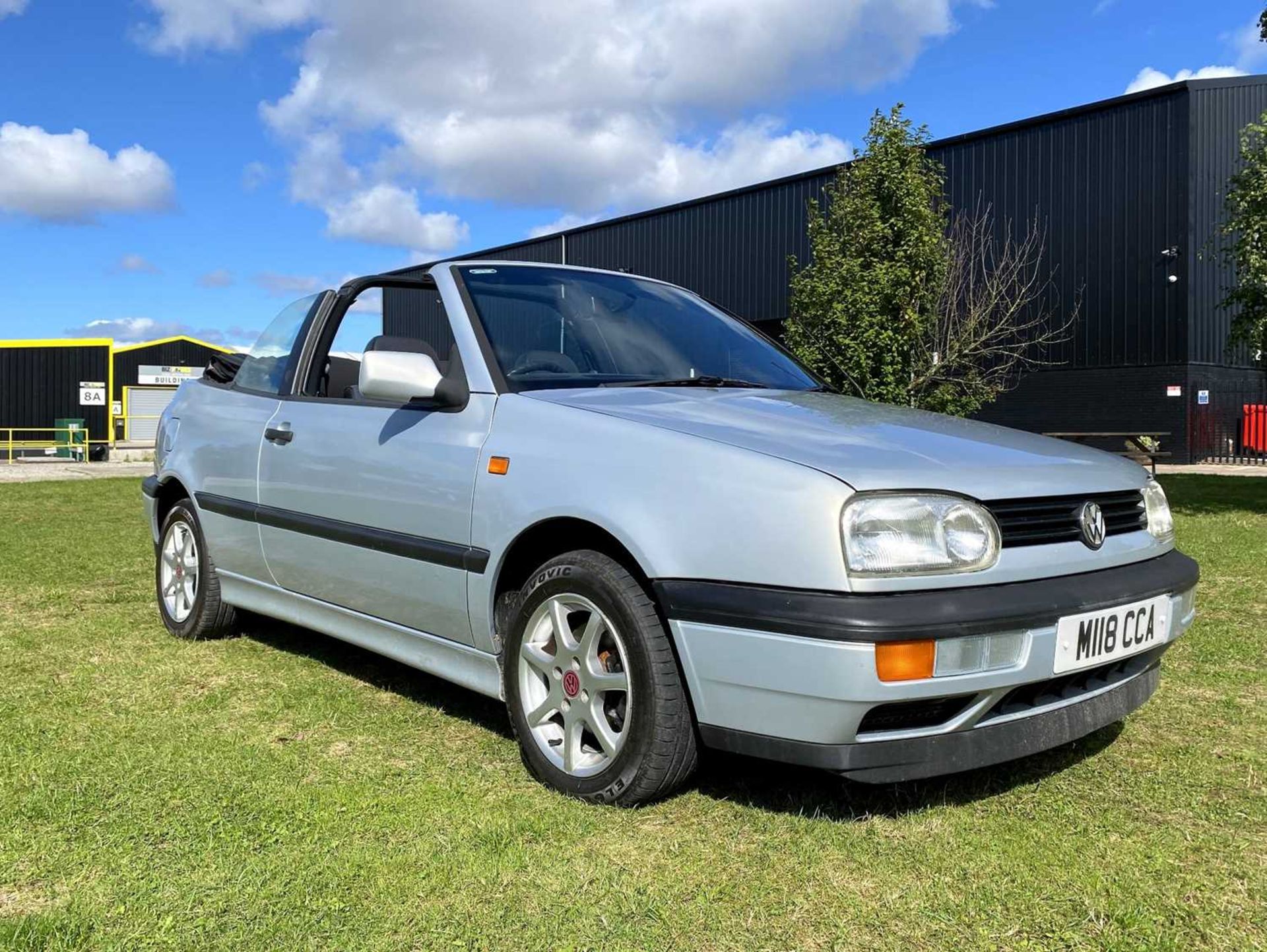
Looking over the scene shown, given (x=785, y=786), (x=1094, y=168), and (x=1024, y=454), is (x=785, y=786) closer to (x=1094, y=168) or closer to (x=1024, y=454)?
(x=1024, y=454)

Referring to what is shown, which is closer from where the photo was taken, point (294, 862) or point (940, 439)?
point (294, 862)

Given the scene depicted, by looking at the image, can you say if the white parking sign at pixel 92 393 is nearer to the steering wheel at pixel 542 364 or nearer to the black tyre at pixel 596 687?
the steering wheel at pixel 542 364

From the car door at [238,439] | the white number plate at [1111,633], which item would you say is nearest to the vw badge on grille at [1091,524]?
the white number plate at [1111,633]

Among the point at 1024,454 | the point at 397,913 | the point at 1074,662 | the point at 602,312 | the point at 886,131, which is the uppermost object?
the point at 886,131

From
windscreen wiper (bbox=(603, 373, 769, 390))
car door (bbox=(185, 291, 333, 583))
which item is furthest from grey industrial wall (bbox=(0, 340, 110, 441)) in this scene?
windscreen wiper (bbox=(603, 373, 769, 390))

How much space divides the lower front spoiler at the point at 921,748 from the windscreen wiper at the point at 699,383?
119cm

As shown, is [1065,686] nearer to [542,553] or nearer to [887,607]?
[887,607]

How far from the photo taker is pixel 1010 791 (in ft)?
9.40

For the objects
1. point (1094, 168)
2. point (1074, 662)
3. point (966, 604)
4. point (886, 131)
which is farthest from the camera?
point (1094, 168)

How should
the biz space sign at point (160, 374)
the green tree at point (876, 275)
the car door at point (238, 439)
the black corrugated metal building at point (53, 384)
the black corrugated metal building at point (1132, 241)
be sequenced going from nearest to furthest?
1. the car door at point (238, 439)
2. the green tree at point (876, 275)
3. the black corrugated metal building at point (1132, 241)
4. the black corrugated metal building at point (53, 384)
5. the biz space sign at point (160, 374)

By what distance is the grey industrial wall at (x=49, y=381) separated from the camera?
3847 cm

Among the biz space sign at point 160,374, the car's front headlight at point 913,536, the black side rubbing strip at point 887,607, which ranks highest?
the biz space sign at point 160,374

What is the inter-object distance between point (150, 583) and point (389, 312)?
10.5 ft

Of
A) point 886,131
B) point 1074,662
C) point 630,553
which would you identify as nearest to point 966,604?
point 1074,662
